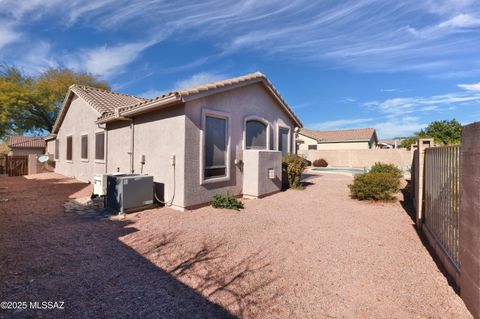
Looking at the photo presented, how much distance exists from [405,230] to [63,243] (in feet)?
24.8

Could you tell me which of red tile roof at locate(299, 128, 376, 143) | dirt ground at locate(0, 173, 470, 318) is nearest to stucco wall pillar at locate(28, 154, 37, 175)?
dirt ground at locate(0, 173, 470, 318)

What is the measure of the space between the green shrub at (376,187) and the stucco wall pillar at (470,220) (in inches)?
245

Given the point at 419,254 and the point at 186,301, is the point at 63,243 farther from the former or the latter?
the point at 419,254

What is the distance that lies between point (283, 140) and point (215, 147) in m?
5.34

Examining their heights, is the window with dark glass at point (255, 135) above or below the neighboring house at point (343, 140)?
below

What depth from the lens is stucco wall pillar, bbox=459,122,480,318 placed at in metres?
2.66

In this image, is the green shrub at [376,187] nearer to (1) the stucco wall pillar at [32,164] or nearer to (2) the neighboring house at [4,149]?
A: (1) the stucco wall pillar at [32,164]

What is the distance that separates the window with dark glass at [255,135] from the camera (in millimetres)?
10031

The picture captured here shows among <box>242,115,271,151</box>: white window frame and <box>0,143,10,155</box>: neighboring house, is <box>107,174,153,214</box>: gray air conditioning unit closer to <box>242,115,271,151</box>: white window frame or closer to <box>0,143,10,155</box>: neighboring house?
<box>242,115,271,151</box>: white window frame

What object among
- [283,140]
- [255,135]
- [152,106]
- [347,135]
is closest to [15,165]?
[152,106]

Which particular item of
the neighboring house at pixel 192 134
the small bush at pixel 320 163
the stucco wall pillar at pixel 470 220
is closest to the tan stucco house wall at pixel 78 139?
the neighboring house at pixel 192 134

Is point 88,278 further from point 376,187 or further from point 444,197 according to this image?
point 376,187

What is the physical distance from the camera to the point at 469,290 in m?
2.80

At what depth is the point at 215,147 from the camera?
27.6 feet
